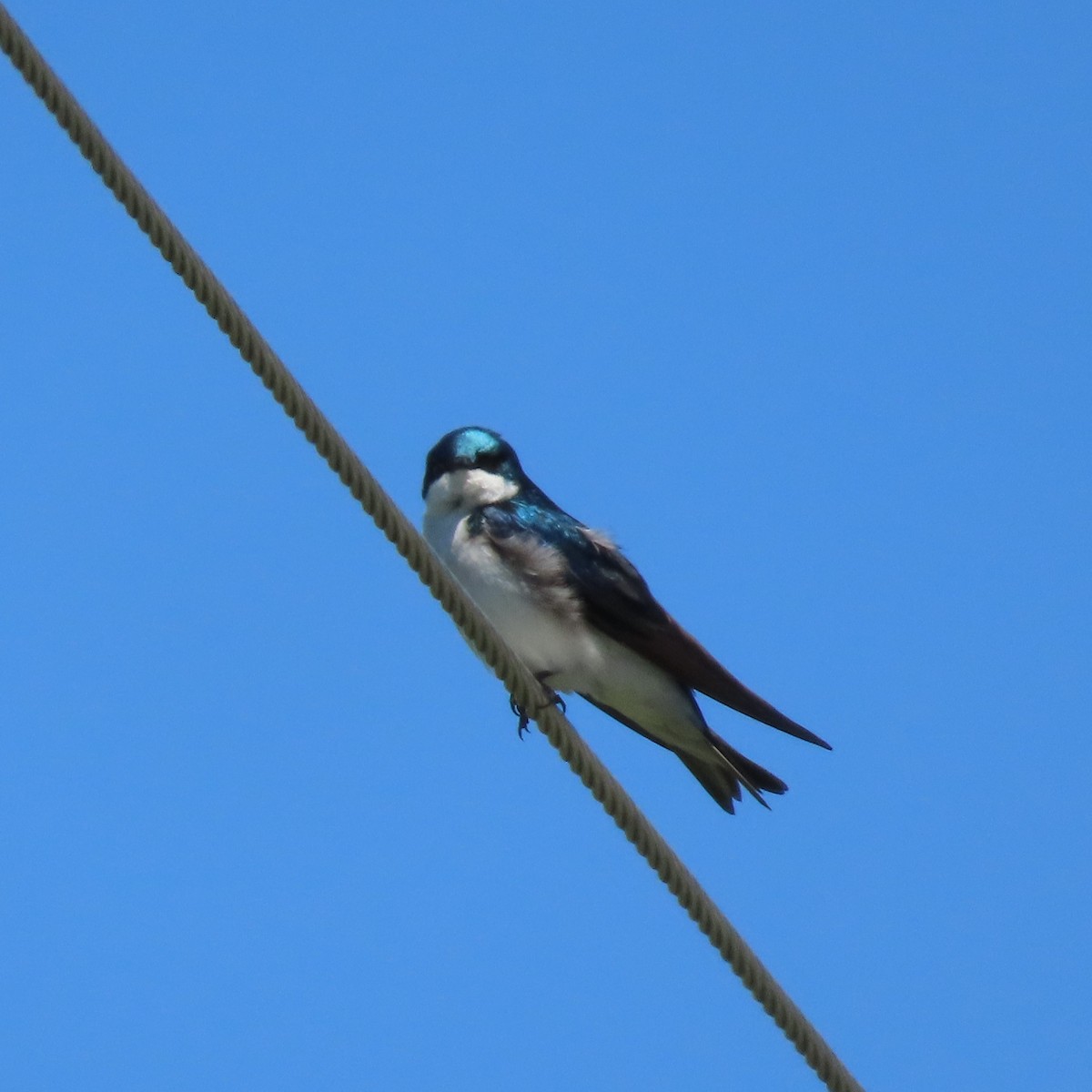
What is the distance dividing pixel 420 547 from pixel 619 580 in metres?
1.98

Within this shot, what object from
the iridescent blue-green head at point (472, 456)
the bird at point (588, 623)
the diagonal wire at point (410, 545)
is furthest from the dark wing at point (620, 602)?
the diagonal wire at point (410, 545)

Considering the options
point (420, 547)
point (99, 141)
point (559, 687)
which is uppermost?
point (559, 687)

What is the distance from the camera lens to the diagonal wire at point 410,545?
2.58 metres

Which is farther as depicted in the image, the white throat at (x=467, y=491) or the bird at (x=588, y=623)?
the white throat at (x=467, y=491)

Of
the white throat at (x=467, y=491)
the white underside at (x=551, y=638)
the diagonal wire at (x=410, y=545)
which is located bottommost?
the diagonal wire at (x=410, y=545)

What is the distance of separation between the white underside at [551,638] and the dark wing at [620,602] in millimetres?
47

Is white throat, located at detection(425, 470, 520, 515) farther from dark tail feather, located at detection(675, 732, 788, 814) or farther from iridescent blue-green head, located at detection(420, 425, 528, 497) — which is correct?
dark tail feather, located at detection(675, 732, 788, 814)

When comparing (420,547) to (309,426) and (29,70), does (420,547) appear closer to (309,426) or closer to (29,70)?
(309,426)

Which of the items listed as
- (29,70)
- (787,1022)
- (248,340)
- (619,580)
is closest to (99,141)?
(29,70)

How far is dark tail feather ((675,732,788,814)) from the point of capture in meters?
4.83

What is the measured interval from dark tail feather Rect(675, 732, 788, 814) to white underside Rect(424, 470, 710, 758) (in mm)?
36

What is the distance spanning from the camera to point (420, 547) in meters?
Result: 3.09

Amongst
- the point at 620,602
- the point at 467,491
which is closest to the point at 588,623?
the point at 620,602

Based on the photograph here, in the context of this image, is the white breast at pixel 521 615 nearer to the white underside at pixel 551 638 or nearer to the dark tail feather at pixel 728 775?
the white underside at pixel 551 638
